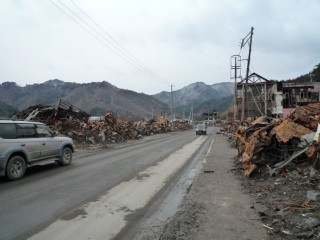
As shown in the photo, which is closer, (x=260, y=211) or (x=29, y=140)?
(x=260, y=211)

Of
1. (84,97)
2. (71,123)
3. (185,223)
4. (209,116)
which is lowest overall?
(185,223)

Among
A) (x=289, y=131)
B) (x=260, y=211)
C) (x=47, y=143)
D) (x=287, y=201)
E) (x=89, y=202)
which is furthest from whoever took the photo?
(x=47, y=143)

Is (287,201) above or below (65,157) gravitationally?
below

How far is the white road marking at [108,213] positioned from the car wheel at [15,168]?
3.67 m

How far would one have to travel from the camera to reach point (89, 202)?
8172 millimetres

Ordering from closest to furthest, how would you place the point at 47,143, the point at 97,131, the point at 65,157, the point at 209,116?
1. the point at 47,143
2. the point at 65,157
3. the point at 97,131
4. the point at 209,116

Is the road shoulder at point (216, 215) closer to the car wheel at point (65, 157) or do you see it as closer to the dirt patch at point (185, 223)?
the dirt patch at point (185, 223)

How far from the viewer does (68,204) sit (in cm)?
798

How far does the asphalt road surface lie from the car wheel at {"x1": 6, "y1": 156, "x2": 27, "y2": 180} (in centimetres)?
24

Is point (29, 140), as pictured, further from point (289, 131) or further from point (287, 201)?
point (289, 131)

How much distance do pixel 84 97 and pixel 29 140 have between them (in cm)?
13253

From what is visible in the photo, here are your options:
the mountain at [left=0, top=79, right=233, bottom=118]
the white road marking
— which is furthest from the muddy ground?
the mountain at [left=0, top=79, right=233, bottom=118]

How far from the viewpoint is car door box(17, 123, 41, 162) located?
39.3 ft

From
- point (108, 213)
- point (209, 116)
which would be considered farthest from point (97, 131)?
point (209, 116)
